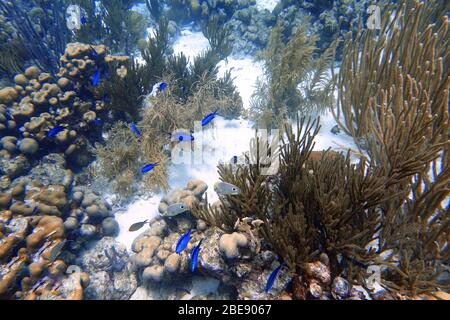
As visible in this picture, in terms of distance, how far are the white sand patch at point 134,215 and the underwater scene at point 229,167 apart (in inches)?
1.7

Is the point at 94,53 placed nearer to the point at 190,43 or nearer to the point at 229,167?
the point at 229,167

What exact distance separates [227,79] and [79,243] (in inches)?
218

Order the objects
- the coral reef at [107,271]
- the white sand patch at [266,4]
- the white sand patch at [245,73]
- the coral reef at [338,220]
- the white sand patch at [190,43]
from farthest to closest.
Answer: the white sand patch at [266,4], the white sand patch at [190,43], the white sand patch at [245,73], the coral reef at [107,271], the coral reef at [338,220]

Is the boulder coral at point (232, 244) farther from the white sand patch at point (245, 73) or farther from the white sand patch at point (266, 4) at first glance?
the white sand patch at point (266, 4)

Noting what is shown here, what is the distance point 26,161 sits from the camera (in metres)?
4.91

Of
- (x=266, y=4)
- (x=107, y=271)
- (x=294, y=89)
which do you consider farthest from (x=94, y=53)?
(x=266, y=4)

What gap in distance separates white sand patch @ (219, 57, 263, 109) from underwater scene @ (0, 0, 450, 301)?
0.07 metres

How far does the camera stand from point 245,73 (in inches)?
328

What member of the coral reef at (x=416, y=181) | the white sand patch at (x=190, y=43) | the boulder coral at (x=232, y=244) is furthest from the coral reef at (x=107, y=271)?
the white sand patch at (x=190, y=43)

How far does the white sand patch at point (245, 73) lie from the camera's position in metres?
7.43

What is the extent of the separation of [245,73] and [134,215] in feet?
19.2

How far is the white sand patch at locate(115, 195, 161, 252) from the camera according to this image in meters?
4.66

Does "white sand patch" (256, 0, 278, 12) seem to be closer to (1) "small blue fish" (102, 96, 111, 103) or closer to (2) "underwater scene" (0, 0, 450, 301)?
(2) "underwater scene" (0, 0, 450, 301)
